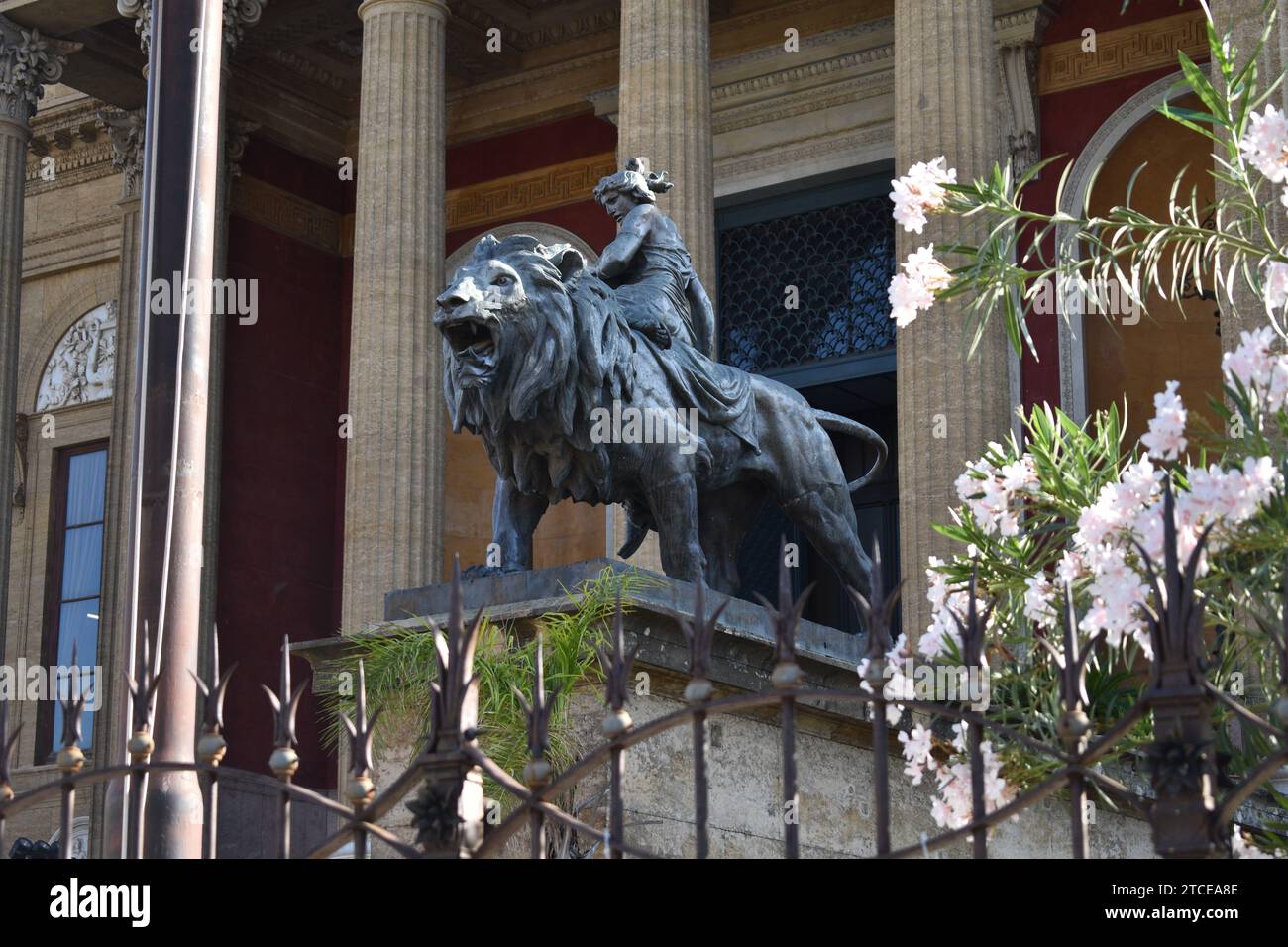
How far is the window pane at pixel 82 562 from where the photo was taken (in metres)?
25.1

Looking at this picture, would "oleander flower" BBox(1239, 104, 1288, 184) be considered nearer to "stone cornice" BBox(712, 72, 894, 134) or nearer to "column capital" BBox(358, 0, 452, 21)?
"column capital" BBox(358, 0, 452, 21)

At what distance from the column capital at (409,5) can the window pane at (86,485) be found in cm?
798

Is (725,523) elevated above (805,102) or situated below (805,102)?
below

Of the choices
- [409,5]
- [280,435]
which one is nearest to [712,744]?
[409,5]

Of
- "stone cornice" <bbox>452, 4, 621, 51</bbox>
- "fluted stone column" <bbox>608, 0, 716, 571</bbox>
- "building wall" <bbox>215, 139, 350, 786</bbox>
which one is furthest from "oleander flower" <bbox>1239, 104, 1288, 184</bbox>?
"stone cornice" <bbox>452, 4, 621, 51</bbox>

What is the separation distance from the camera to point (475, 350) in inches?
322

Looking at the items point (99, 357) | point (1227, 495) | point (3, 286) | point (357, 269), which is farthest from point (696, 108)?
point (1227, 495)

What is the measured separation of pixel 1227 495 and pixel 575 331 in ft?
14.6

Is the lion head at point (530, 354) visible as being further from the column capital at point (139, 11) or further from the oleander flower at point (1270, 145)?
the column capital at point (139, 11)

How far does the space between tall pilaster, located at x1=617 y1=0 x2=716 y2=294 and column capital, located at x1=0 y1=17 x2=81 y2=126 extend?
7.91 meters

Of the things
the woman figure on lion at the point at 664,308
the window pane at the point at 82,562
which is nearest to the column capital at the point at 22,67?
the window pane at the point at 82,562

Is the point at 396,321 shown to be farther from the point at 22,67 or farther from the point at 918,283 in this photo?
the point at 918,283

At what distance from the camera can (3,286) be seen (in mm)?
22047

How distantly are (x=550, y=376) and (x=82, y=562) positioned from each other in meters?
18.4
